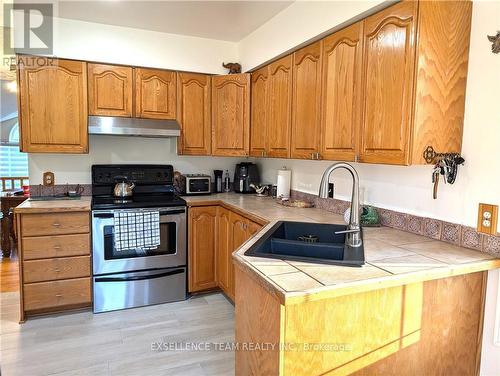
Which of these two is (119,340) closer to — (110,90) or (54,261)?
(54,261)

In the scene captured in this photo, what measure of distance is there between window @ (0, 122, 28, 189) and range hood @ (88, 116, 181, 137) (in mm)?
4237

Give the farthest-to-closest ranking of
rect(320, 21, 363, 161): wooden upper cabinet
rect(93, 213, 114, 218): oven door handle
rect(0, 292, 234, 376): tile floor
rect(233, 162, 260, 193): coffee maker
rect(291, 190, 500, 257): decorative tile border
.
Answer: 1. rect(233, 162, 260, 193): coffee maker
2. rect(93, 213, 114, 218): oven door handle
3. rect(0, 292, 234, 376): tile floor
4. rect(320, 21, 363, 161): wooden upper cabinet
5. rect(291, 190, 500, 257): decorative tile border

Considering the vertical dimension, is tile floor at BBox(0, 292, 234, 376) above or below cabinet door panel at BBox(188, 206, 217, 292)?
below

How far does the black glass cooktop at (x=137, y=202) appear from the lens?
9.45ft

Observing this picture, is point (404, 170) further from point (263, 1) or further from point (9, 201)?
point (9, 201)

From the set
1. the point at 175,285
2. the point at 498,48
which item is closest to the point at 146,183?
the point at 175,285

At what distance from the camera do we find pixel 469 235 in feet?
5.55

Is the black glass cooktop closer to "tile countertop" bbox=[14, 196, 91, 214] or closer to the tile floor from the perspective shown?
"tile countertop" bbox=[14, 196, 91, 214]

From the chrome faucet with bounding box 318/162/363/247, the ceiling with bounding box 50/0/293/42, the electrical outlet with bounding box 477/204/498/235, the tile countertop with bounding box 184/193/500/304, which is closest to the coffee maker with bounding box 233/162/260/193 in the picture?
the ceiling with bounding box 50/0/293/42

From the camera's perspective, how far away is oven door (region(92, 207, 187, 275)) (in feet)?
9.35

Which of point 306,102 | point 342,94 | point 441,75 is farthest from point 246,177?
point 441,75

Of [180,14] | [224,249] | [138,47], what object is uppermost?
[180,14]

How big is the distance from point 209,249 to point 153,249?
51 cm

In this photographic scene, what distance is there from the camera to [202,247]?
3.22 meters
